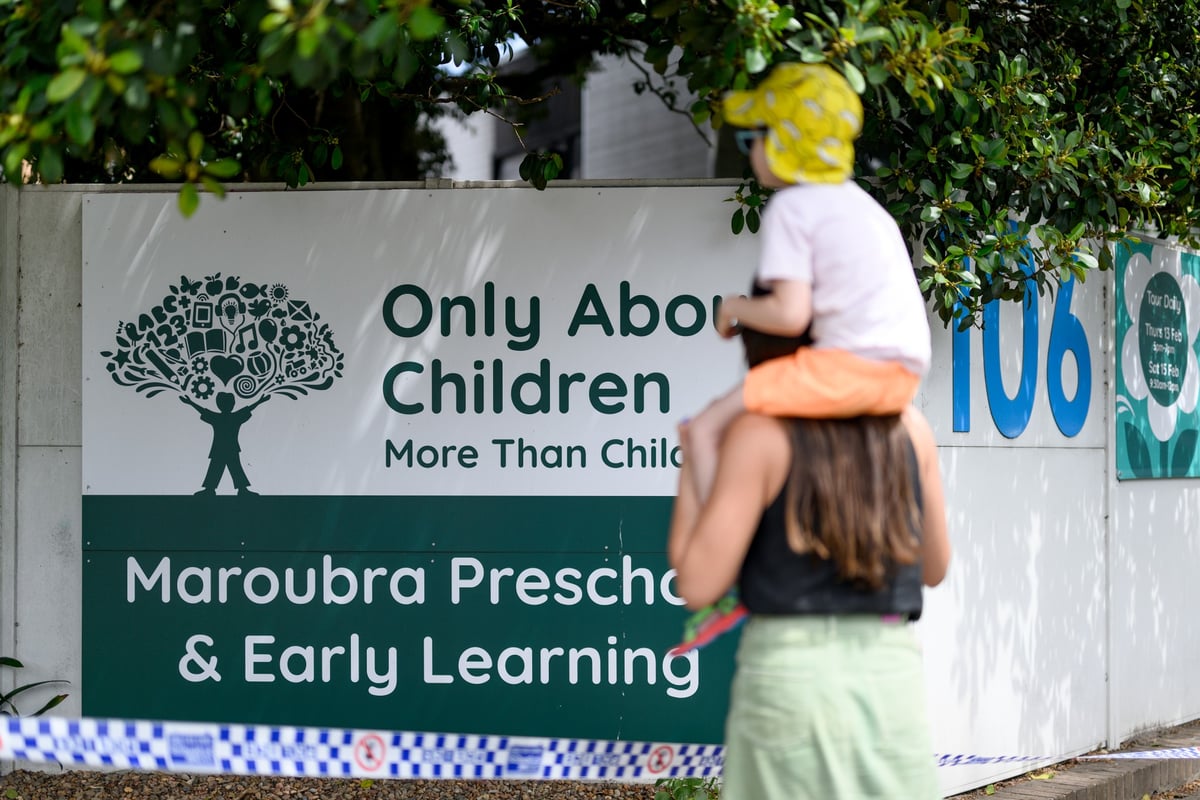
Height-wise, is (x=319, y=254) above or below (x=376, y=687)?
above

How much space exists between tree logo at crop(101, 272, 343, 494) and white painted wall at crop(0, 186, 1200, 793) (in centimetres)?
35

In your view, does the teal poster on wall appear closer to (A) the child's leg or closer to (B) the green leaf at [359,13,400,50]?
(A) the child's leg

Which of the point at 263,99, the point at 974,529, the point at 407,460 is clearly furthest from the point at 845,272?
the point at 974,529

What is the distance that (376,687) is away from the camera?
17.2 feet

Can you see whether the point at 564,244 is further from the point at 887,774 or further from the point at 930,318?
the point at 887,774

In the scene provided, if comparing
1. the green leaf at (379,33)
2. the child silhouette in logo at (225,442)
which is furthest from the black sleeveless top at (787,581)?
the child silhouette in logo at (225,442)

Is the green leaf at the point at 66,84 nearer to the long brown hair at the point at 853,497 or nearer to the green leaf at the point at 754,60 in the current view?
the long brown hair at the point at 853,497

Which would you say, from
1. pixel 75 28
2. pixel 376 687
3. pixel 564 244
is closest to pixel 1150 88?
pixel 564 244

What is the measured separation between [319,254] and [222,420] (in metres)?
0.76

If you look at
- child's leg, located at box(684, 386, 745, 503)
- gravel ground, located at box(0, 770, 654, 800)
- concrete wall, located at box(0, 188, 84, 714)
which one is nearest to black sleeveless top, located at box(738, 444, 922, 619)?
child's leg, located at box(684, 386, 745, 503)

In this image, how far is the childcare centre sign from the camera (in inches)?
204

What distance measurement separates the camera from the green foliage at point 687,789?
4.78m

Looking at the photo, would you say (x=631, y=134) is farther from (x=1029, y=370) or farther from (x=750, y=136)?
(x=750, y=136)

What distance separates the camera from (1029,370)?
582 centimetres
